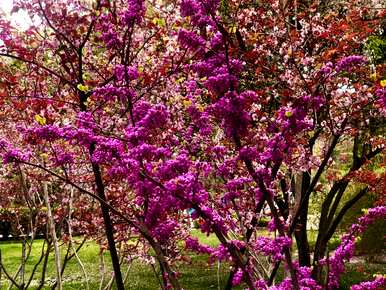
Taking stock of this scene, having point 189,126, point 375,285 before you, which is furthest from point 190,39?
point 375,285

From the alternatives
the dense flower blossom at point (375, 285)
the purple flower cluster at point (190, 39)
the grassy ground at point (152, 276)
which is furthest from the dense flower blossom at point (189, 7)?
the grassy ground at point (152, 276)

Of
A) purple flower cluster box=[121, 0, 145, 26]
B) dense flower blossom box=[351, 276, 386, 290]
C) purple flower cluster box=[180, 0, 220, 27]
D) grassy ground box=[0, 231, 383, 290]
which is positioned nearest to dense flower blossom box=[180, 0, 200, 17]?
purple flower cluster box=[180, 0, 220, 27]

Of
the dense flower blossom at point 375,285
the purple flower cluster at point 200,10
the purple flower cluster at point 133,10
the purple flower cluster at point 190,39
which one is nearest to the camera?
the purple flower cluster at point 200,10

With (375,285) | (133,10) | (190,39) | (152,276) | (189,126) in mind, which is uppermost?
(133,10)

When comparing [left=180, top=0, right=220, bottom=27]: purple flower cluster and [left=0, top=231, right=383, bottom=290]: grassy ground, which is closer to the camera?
[left=180, top=0, right=220, bottom=27]: purple flower cluster

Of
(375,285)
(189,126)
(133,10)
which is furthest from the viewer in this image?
(189,126)

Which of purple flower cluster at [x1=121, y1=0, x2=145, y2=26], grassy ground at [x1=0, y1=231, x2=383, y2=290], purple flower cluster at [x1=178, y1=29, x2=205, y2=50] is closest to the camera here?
purple flower cluster at [x1=178, y1=29, x2=205, y2=50]

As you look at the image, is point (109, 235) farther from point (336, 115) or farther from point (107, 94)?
point (336, 115)

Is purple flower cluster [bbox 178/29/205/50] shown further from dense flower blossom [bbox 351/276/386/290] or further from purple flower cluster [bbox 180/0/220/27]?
dense flower blossom [bbox 351/276/386/290]

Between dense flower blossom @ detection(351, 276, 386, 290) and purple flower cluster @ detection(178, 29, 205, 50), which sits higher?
purple flower cluster @ detection(178, 29, 205, 50)

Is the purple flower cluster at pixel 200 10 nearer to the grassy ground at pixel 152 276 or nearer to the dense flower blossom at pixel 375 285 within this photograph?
the dense flower blossom at pixel 375 285

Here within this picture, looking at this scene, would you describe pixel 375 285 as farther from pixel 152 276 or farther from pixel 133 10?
pixel 152 276

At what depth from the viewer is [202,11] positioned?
11.8ft

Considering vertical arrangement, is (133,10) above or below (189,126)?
above
